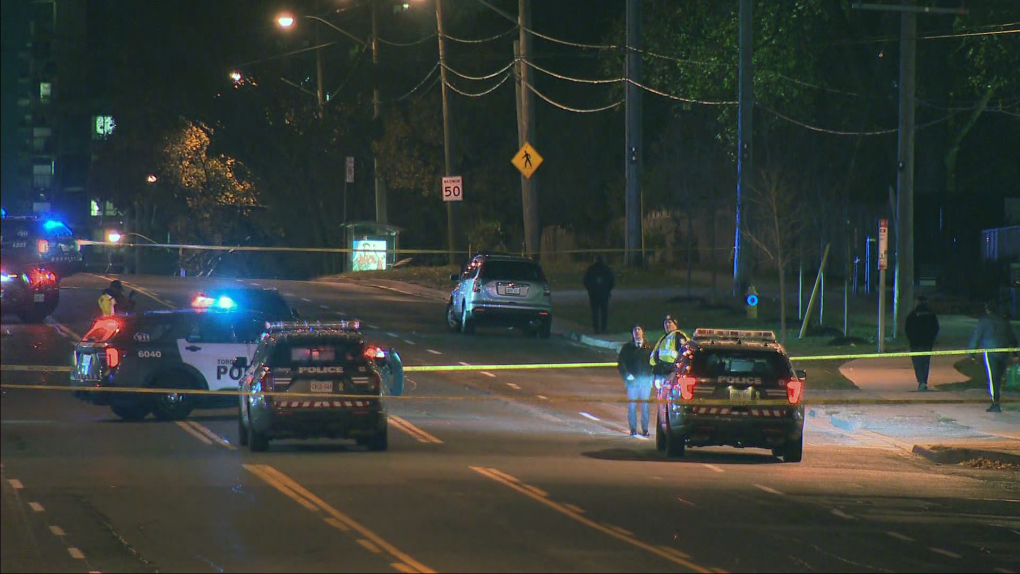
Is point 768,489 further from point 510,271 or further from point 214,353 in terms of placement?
point 510,271

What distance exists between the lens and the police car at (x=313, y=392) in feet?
59.5

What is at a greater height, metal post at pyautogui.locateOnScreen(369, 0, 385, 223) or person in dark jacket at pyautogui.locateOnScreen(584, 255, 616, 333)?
metal post at pyautogui.locateOnScreen(369, 0, 385, 223)

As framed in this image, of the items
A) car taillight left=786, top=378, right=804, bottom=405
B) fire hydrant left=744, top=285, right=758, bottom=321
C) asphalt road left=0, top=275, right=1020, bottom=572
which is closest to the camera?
asphalt road left=0, top=275, right=1020, bottom=572

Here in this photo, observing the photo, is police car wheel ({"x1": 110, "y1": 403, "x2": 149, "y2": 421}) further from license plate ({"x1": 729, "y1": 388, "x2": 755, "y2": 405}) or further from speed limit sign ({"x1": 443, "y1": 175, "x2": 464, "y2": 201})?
speed limit sign ({"x1": 443, "y1": 175, "x2": 464, "y2": 201})

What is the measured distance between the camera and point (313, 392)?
18250mm

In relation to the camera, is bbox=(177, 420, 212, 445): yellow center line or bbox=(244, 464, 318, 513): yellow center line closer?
bbox=(244, 464, 318, 513): yellow center line

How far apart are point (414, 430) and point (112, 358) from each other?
4.36 metres

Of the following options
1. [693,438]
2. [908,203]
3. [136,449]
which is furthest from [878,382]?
[136,449]

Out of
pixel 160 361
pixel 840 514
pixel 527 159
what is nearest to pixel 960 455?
pixel 840 514

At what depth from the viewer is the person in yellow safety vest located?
859 inches

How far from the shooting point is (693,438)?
62.1ft

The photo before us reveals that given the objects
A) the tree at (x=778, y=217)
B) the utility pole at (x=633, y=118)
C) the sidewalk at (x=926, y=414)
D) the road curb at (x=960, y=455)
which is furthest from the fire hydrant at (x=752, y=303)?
the road curb at (x=960, y=455)

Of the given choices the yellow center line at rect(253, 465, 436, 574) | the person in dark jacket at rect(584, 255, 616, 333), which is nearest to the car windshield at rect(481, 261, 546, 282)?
the person in dark jacket at rect(584, 255, 616, 333)

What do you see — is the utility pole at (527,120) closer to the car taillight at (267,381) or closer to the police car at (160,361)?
the police car at (160,361)
